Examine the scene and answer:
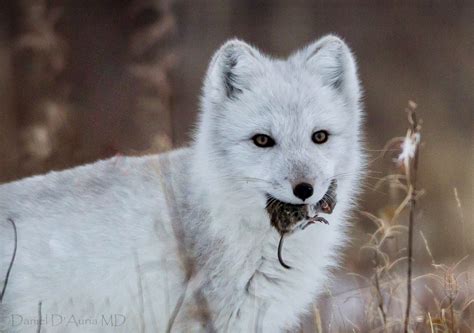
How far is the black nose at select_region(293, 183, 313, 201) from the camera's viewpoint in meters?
2.88

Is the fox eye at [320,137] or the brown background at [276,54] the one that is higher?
the fox eye at [320,137]

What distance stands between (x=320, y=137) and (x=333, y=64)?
1.36ft

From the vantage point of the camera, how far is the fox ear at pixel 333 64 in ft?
11.2

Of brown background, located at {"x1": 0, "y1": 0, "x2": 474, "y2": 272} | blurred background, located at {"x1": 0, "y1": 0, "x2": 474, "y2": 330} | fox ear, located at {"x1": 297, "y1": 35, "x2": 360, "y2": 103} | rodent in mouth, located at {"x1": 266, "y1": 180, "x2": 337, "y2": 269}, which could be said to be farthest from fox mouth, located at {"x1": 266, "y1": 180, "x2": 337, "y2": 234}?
brown background, located at {"x1": 0, "y1": 0, "x2": 474, "y2": 272}

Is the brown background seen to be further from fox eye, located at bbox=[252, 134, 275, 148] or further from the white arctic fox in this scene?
fox eye, located at bbox=[252, 134, 275, 148]

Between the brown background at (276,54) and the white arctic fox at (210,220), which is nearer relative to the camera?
the white arctic fox at (210,220)

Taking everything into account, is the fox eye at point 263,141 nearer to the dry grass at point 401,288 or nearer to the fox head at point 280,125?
the fox head at point 280,125

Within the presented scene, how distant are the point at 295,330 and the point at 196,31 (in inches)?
112

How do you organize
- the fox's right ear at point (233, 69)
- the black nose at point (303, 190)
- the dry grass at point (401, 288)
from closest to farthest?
the dry grass at point (401, 288)
the black nose at point (303, 190)
the fox's right ear at point (233, 69)

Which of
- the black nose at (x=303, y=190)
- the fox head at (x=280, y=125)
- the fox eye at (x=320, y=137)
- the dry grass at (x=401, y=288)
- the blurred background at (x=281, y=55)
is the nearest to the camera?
the dry grass at (x=401, y=288)

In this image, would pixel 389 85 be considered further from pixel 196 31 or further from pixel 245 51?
pixel 245 51

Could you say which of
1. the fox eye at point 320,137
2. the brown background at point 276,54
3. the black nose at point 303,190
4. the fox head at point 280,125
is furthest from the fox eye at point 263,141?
the brown background at point 276,54

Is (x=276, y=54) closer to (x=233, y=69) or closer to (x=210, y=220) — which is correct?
(x=233, y=69)

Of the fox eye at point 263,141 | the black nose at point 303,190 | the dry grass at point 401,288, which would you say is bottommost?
the dry grass at point 401,288
